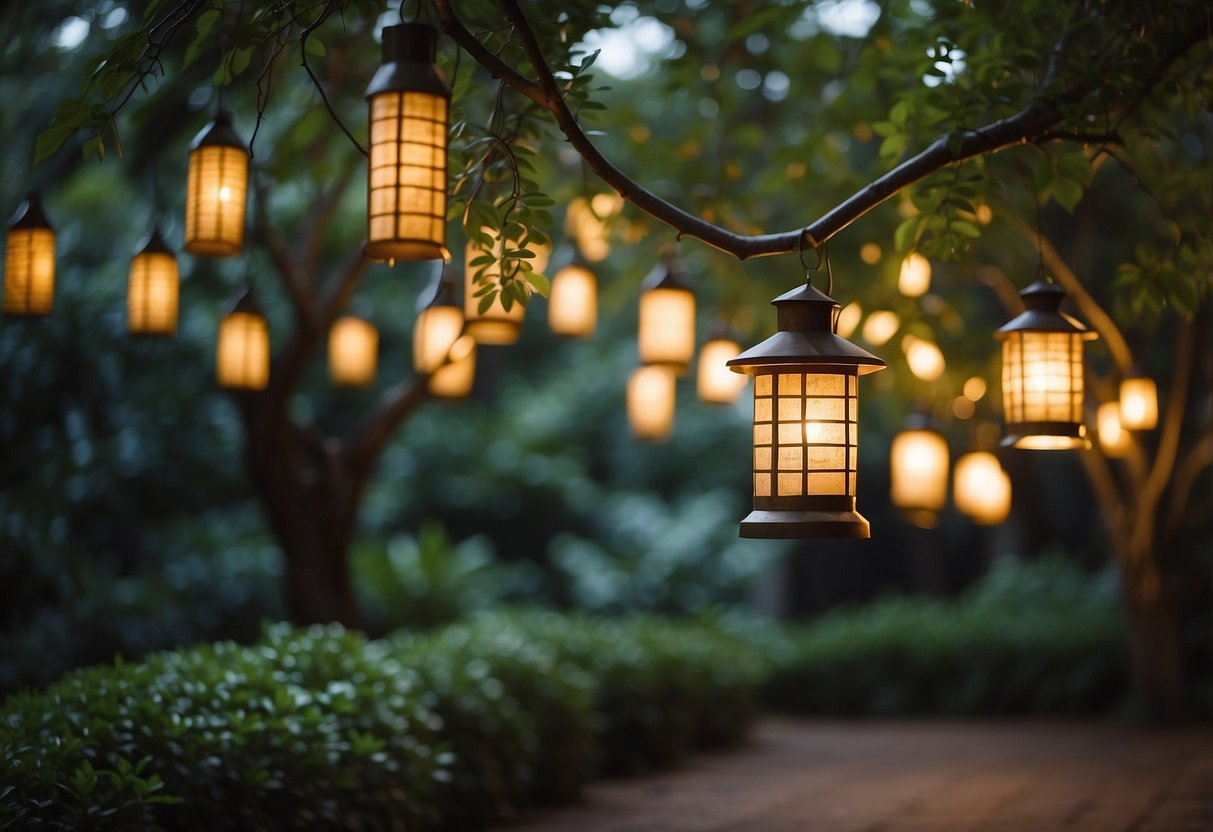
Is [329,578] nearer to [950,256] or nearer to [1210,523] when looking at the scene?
[950,256]

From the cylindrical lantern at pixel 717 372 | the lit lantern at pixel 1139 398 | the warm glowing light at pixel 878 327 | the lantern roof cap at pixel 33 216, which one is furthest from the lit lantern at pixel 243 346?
the lit lantern at pixel 1139 398

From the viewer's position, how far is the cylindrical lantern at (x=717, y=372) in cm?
786

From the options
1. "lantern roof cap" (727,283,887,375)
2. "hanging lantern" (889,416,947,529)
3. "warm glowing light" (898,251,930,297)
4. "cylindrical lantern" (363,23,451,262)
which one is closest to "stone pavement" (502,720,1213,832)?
"hanging lantern" (889,416,947,529)

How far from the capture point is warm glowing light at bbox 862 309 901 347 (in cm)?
749

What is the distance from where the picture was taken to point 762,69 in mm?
7766

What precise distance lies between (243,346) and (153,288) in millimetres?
944

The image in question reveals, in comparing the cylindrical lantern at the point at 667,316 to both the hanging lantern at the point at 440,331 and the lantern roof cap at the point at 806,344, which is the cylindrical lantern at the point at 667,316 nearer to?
the hanging lantern at the point at 440,331

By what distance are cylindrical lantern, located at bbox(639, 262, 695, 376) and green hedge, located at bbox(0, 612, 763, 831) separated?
2015 millimetres

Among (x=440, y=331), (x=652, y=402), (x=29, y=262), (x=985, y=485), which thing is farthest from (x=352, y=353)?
(x=985, y=485)

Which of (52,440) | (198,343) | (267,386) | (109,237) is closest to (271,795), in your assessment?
(267,386)

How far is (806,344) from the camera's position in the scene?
369 centimetres

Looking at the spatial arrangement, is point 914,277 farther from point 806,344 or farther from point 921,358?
point 806,344

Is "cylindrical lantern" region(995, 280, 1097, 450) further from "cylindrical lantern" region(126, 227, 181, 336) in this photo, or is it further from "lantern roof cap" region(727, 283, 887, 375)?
"cylindrical lantern" region(126, 227, 181, 336)

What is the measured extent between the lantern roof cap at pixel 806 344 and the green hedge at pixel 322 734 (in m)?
2.45
